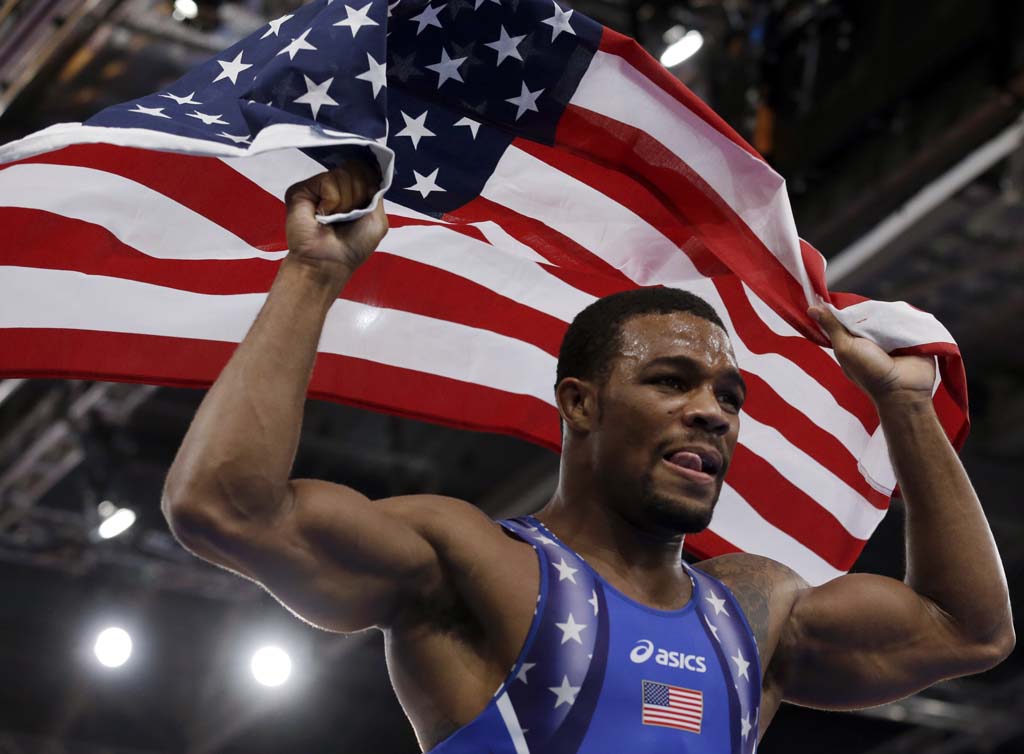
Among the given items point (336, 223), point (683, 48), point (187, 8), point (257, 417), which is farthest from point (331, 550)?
point (187, 8)

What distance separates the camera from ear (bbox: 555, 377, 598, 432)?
9.07ft

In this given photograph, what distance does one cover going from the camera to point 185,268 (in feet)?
10.7

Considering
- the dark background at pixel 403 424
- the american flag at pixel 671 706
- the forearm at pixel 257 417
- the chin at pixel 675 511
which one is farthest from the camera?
the dark background at pixel 403 424

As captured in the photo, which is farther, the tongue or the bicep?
the tongue

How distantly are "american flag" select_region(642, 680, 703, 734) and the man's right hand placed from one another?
0.89 meters

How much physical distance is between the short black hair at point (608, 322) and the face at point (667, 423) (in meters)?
0.02

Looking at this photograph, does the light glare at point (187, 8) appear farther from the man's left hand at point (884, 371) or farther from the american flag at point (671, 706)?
the american flag at point (671, 706)

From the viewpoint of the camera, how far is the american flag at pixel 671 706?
7.85ft


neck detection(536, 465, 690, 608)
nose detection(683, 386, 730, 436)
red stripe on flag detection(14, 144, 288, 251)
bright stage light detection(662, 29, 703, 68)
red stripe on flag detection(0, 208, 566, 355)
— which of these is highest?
bright stage light detection(662, 29, 703, 68)

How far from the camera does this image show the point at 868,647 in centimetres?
286

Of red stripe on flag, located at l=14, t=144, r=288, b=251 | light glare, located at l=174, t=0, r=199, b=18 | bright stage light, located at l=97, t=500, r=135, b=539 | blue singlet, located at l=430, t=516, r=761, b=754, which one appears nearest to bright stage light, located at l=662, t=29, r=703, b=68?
light glare, located at l=174, t=0, r=199, b=18

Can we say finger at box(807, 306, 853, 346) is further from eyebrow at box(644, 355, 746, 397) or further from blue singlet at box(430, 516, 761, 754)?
blue singlet at box(430, 516, 761, 754)

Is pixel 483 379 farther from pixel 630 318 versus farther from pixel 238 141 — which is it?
pixel 238 141

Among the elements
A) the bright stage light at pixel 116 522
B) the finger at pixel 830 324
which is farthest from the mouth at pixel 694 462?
the bright stage light at pixel 116 522
